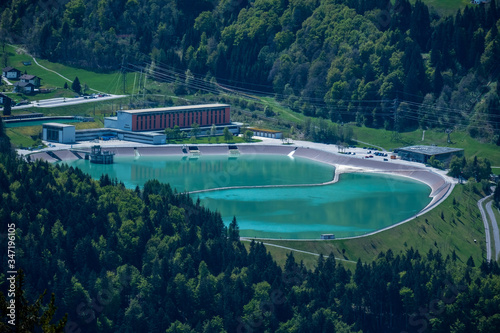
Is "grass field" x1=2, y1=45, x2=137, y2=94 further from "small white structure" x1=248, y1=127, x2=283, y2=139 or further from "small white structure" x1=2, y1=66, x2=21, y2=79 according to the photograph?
"small white structure" x1=248, y1=127, x2=283, y2=139

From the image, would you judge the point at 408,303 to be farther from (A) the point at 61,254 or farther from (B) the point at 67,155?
(B) the point at 67,155

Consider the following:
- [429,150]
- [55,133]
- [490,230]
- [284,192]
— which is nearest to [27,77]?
[55,133]

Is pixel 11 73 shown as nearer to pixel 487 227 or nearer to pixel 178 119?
pixel 178 119

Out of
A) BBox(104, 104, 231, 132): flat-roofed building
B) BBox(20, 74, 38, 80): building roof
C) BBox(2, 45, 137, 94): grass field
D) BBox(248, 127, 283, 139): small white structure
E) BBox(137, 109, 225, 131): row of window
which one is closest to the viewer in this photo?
BBox(104, 104, 231, 132): flat-roofed building

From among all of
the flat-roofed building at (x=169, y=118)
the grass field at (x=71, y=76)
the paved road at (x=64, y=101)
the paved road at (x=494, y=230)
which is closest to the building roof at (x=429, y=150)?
the paved road at (x=494, y=230)

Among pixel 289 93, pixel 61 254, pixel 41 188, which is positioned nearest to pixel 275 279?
pixel 61 254

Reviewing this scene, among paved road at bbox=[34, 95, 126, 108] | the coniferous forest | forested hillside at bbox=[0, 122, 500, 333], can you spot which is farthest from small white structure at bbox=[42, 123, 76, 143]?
forested hillside at bbox=[0, 122, 500, 333]
